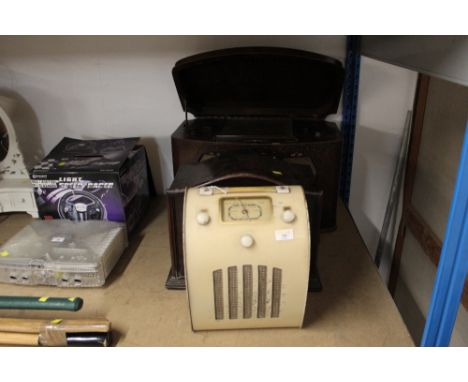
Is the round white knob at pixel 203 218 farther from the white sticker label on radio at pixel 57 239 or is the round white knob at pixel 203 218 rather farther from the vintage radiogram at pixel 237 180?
the white sticker label on radio at pixel 57 239

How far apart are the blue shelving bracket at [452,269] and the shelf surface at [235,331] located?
79mm

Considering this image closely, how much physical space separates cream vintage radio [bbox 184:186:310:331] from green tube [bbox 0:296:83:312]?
29 centimetres

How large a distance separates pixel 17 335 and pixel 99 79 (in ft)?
2.93

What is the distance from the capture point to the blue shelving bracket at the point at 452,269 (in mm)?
604

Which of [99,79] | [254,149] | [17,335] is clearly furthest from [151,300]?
[99,79]

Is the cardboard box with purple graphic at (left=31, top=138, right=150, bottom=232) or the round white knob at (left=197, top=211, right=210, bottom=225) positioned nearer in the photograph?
the round white knob at (left=197, top=211, right=210, bottom=225)

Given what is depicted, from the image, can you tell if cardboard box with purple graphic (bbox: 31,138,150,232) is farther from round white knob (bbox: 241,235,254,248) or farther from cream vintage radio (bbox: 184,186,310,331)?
round white knob (bbox: 241,235,254,248)

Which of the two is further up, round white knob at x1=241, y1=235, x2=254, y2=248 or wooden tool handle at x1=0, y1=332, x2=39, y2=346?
round white knob at x1=241, y1=235, x2=254, y2=248

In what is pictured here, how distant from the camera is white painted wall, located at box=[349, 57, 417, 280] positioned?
1.33 m

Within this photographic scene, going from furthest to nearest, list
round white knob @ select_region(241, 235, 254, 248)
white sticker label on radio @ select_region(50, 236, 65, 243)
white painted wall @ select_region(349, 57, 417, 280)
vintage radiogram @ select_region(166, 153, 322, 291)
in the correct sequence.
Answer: white painted wall @ select_region(349, 57, 417, 280) → white sticker label on radio @ select_region(50, 236, 65, 243) → vintage radiogram @ select_region(166, 153, 322, 291) → round white knob @ select_region(241, 235, 254, 248)

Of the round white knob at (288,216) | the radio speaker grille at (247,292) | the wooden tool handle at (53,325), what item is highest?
the round white knob at (288,216)

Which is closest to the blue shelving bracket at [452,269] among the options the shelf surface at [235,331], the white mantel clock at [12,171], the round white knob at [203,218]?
the shelf surface at [235,331]

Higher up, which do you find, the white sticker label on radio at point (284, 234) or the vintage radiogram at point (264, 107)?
the vintage radiogram at point (264, 107)

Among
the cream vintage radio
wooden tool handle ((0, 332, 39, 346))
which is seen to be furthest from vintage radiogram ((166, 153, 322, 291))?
wooden tool handle ((0, 332, 39, 346))
